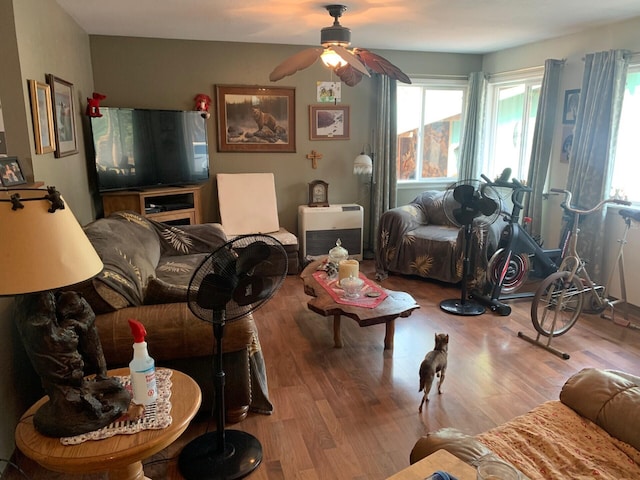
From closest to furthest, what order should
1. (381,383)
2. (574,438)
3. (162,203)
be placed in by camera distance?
(574,438) → (381,383) → (162,203)

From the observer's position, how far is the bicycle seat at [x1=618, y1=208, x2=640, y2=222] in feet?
12.1

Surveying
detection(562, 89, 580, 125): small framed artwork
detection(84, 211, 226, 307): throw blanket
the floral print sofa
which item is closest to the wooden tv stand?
detection(84, 211, 226, 307): throw blanket

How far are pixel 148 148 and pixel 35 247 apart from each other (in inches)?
142

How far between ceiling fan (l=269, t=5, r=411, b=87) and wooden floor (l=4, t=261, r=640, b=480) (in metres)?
1.91

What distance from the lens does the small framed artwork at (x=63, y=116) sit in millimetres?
3113

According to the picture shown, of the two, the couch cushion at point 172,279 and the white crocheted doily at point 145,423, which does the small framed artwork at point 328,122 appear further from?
the white crocheted doily at point 145,423

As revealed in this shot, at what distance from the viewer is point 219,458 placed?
7.06ft

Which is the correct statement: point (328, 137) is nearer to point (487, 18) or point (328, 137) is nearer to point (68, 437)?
point (487, 18)

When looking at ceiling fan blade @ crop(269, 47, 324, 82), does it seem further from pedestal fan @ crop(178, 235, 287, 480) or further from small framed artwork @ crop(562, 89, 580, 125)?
small framed artwork @ crop(562, 89, 580, 125)

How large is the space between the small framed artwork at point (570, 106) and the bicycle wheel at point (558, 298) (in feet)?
5.88

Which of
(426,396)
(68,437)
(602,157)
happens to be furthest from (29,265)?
(602,157)

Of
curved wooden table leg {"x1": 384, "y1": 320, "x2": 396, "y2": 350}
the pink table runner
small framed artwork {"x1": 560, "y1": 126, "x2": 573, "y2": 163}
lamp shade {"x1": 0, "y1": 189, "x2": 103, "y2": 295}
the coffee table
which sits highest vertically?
small framed artwork {"x1": 560, "y1": 126, "x2": 573, "y2": 163}

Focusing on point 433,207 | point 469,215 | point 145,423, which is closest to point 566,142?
point 433,207

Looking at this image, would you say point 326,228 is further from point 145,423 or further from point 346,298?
point 145,423
